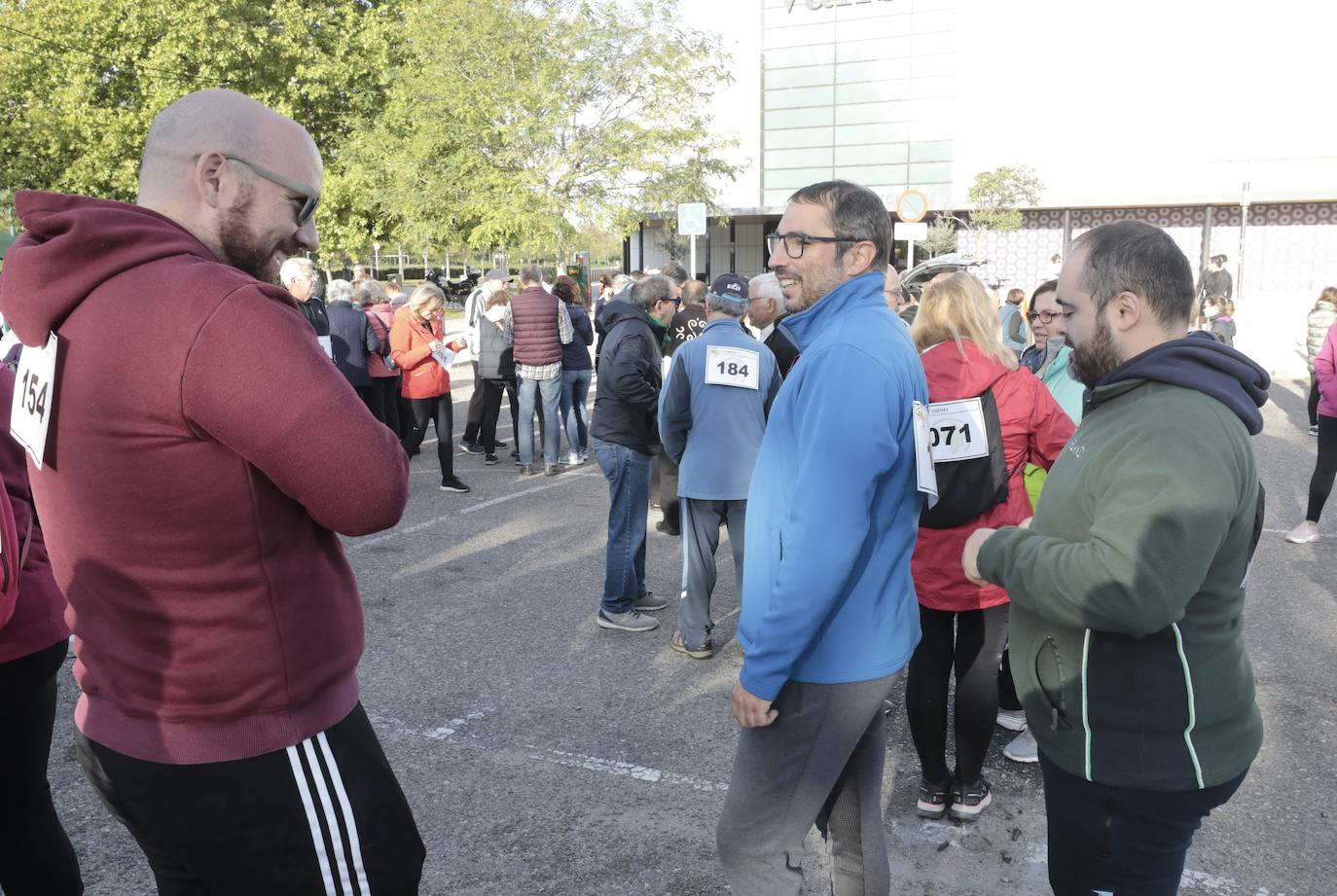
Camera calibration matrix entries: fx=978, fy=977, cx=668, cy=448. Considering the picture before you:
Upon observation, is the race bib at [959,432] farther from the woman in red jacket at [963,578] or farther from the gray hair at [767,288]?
the gray hair at [767,288]

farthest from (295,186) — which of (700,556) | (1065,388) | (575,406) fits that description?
(575,406)

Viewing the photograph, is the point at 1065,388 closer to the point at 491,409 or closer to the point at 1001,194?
the point at 491,409

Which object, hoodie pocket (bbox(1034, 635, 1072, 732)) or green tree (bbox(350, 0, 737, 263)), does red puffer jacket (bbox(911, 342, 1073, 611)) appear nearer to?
hoodie pocket (bbox(1034, 635, 1072, 732))

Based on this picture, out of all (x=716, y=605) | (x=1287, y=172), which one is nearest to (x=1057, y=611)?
(x=716, y=605)

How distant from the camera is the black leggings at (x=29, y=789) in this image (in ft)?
7.26

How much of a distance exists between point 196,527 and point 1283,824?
Answer: 12.0 ft

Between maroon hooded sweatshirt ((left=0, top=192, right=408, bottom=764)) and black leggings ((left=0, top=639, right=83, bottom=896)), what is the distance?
32.6 inches

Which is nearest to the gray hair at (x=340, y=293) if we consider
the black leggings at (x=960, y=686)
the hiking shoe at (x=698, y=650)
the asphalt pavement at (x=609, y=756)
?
the asphalt pavement at (x=609, y=756)

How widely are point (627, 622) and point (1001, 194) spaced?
42791 mm

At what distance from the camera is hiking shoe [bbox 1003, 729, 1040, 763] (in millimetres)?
3936

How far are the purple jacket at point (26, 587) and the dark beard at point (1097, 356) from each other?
7.61ft

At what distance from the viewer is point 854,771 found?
2373 mm

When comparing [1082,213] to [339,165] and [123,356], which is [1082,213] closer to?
[339,165]

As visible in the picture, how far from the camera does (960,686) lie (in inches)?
137
